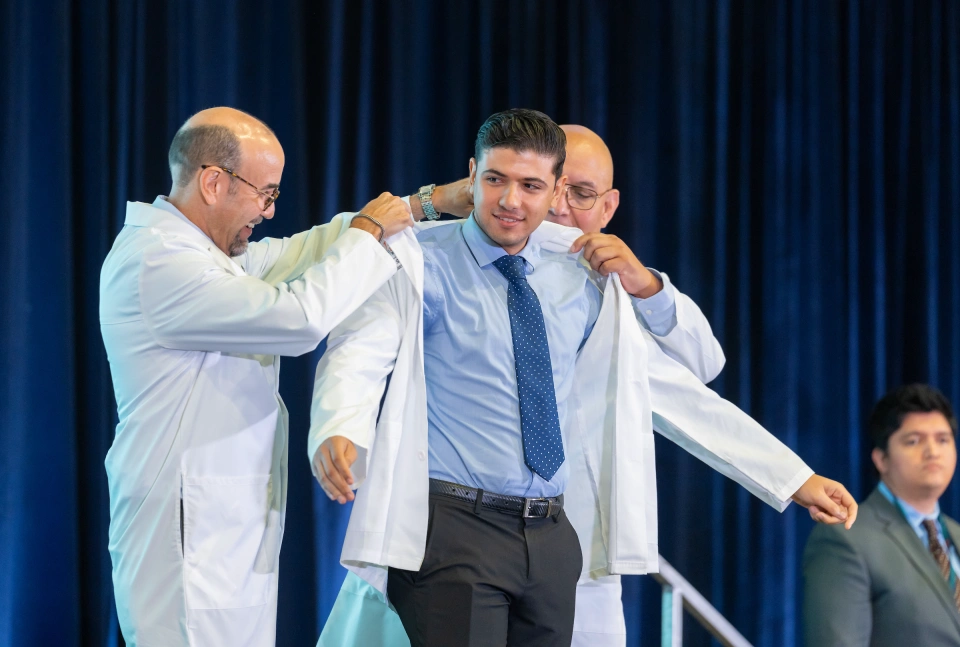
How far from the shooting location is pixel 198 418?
194 centimetres

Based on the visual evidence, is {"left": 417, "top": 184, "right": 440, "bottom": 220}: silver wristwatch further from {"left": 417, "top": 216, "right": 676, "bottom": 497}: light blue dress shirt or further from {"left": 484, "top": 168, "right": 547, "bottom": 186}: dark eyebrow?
{"left": 484, "top": 168, "right": 547, "bottom": 186}: dark eyebrow

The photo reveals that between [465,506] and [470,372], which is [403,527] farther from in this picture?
[470,372]

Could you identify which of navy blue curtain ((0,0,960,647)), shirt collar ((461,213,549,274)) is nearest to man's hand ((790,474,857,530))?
shirt collar ((461,213,549,274))

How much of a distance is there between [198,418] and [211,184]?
0.47m

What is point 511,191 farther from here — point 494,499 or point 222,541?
point 222,541

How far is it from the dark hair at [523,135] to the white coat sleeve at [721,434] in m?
0.58

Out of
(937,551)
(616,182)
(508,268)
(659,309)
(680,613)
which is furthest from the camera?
(616,182)

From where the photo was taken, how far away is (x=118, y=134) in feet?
9.55

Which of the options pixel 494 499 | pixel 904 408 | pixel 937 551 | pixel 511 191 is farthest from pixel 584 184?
pixel 937 551

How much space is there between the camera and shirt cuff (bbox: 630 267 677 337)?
2.37 meters

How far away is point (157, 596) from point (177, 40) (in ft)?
5.82

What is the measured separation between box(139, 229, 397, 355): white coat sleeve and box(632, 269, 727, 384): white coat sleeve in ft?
2.39

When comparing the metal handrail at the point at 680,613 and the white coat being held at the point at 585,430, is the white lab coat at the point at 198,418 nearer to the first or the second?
the white coat being held at the point at 585,430

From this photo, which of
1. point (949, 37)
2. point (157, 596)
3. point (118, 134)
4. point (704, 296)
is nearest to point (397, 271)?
point (157, 596)
